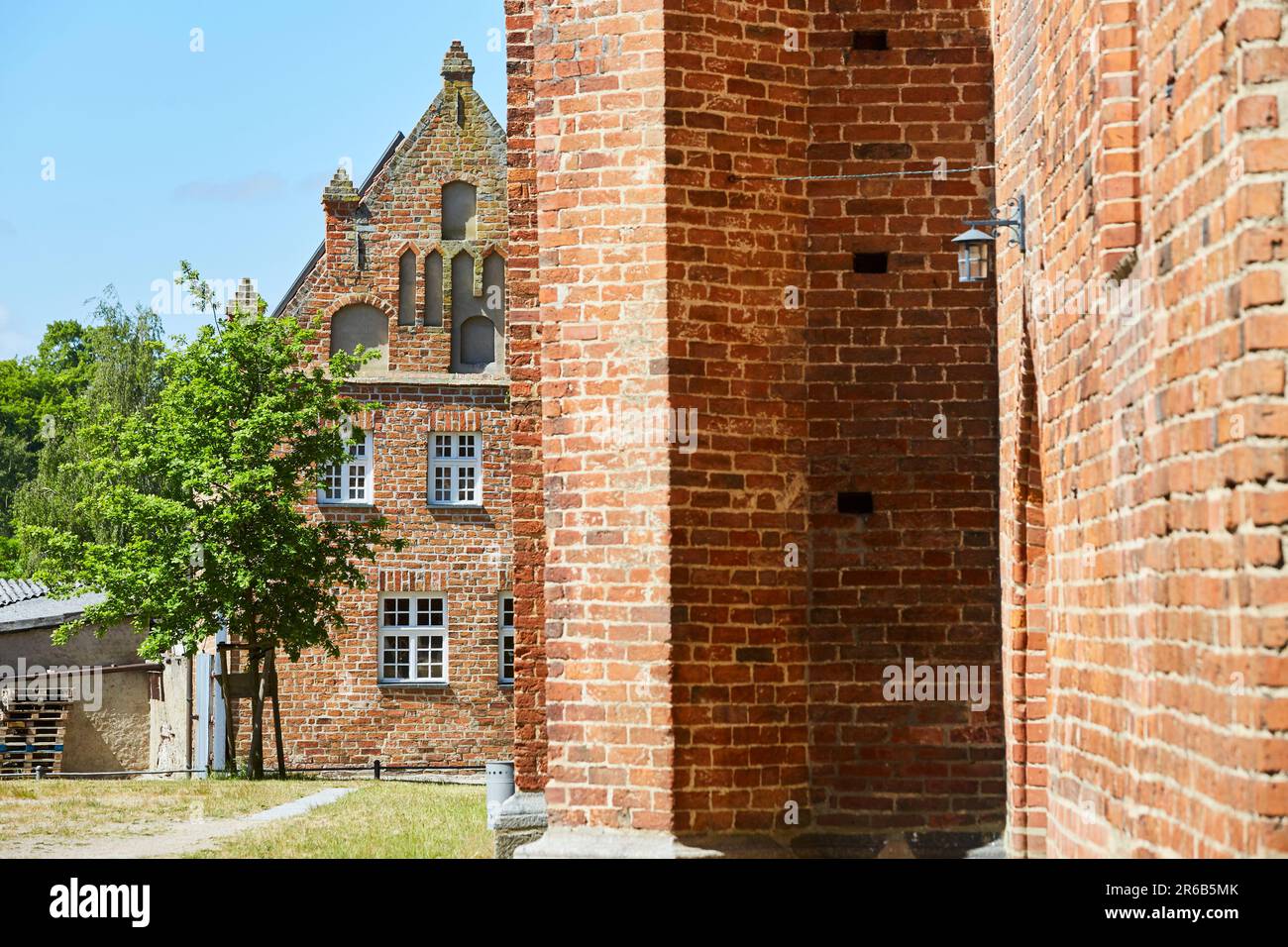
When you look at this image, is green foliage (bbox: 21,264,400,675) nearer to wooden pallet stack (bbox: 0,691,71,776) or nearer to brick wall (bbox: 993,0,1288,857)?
wooden pallet stack (bbox: 0,691,71,776)

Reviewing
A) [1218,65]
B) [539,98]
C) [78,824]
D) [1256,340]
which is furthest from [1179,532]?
[78,824]

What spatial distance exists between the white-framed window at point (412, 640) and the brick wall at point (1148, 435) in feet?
74.5

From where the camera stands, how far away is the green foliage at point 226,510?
25.6m

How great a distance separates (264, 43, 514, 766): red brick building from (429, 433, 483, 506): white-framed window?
27 mm

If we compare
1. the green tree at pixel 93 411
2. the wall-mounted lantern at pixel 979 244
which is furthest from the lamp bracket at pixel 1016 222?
the green tree at pixel 93 411

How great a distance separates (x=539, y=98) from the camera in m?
8.35

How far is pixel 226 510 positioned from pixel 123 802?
527 centimetres

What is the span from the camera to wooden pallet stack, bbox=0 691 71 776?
3027 cm

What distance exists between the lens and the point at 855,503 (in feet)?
27.9

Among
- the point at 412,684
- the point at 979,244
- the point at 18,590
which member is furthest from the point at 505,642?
the point at 979,244

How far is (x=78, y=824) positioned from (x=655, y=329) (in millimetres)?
13931

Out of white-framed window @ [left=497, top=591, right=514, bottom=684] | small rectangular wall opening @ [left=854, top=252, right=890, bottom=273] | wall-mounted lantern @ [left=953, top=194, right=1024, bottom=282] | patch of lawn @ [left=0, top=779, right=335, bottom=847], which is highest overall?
small rectangular wall opening @ [left=854, top=252, right=890, bottom=273]

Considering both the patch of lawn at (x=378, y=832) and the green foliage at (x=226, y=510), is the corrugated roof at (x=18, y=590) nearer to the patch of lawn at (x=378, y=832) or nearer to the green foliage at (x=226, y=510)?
the green foliage at (x=226, y=510)

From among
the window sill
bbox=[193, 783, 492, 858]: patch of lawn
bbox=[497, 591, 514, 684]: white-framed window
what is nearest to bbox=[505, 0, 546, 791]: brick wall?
bbox=[193, 783, 492, 858]: patch of lawn
